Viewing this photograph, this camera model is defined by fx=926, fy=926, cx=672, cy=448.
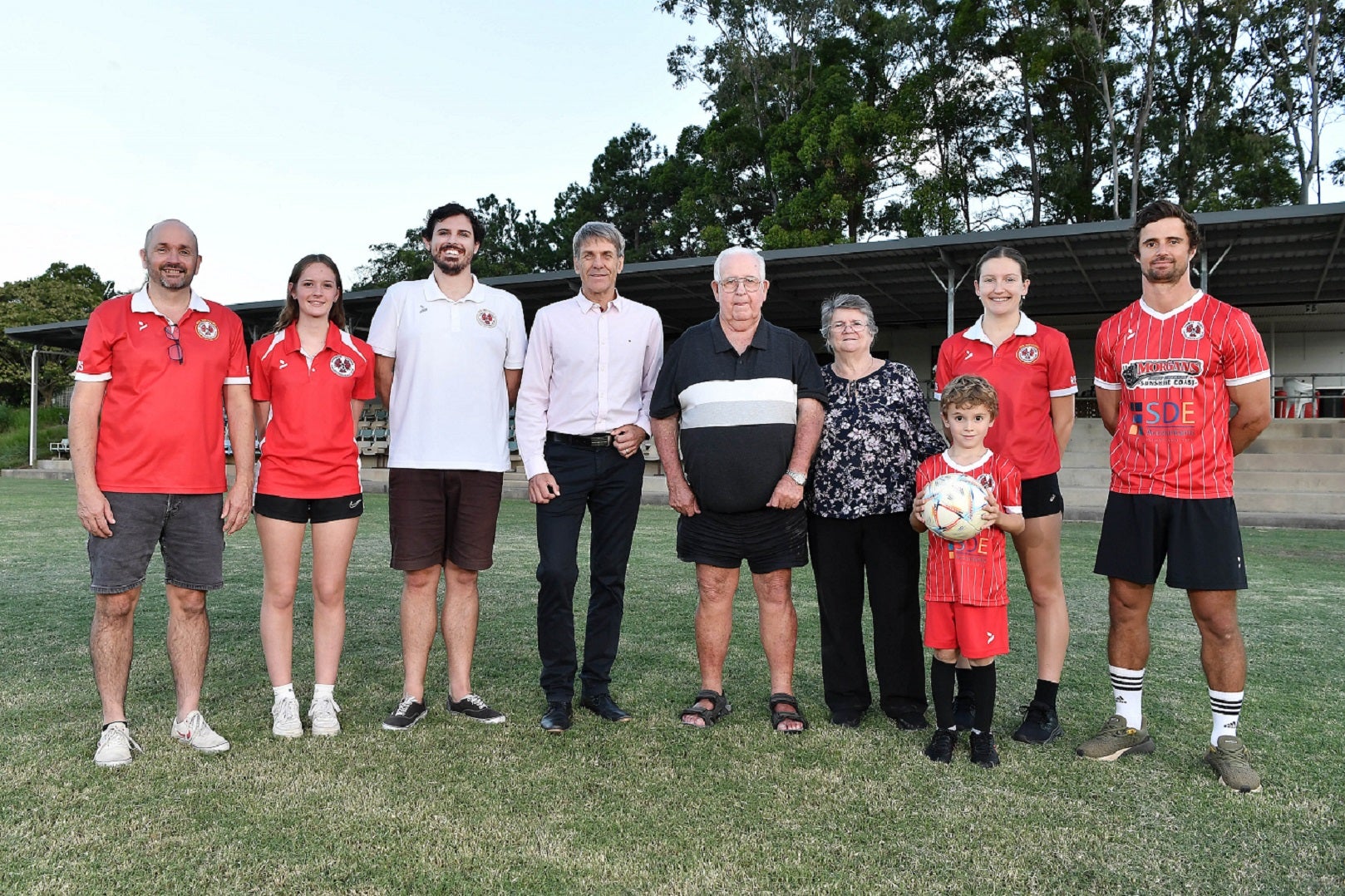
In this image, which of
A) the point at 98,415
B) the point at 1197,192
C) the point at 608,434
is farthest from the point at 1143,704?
the point at 1197,192

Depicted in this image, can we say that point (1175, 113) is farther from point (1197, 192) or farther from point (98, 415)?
point (98, 415)

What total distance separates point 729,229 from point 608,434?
2719 centimetres

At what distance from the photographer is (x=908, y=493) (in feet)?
11.6

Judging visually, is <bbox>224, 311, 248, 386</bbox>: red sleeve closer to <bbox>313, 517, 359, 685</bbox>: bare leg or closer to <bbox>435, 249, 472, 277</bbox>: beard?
<bbox>313, 517, 359, 685</bbox>: bare leg

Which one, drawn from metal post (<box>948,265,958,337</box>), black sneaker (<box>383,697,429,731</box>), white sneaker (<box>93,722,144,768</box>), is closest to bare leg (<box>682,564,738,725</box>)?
black sneaker (<box>383,697,429,731</box>)

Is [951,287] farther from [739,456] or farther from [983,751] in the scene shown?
[983,751]

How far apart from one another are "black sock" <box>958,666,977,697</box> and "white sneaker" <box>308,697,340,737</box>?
7.37 ft

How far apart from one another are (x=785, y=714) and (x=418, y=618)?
1467 mm

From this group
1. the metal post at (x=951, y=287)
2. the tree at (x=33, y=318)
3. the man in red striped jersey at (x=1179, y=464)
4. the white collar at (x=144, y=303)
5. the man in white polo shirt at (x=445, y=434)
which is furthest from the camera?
the tree at (x=33, y=318)

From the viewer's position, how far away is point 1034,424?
Result: 3.42 metres

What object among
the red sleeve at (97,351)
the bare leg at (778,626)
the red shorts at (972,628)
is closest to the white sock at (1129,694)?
the red shorts at (972,628)

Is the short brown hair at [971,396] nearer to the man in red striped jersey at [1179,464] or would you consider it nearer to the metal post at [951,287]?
the man in red striped jersey at [1179,464]

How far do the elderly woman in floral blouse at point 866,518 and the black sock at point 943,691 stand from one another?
252 mm

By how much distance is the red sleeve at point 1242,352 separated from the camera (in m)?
3.05
